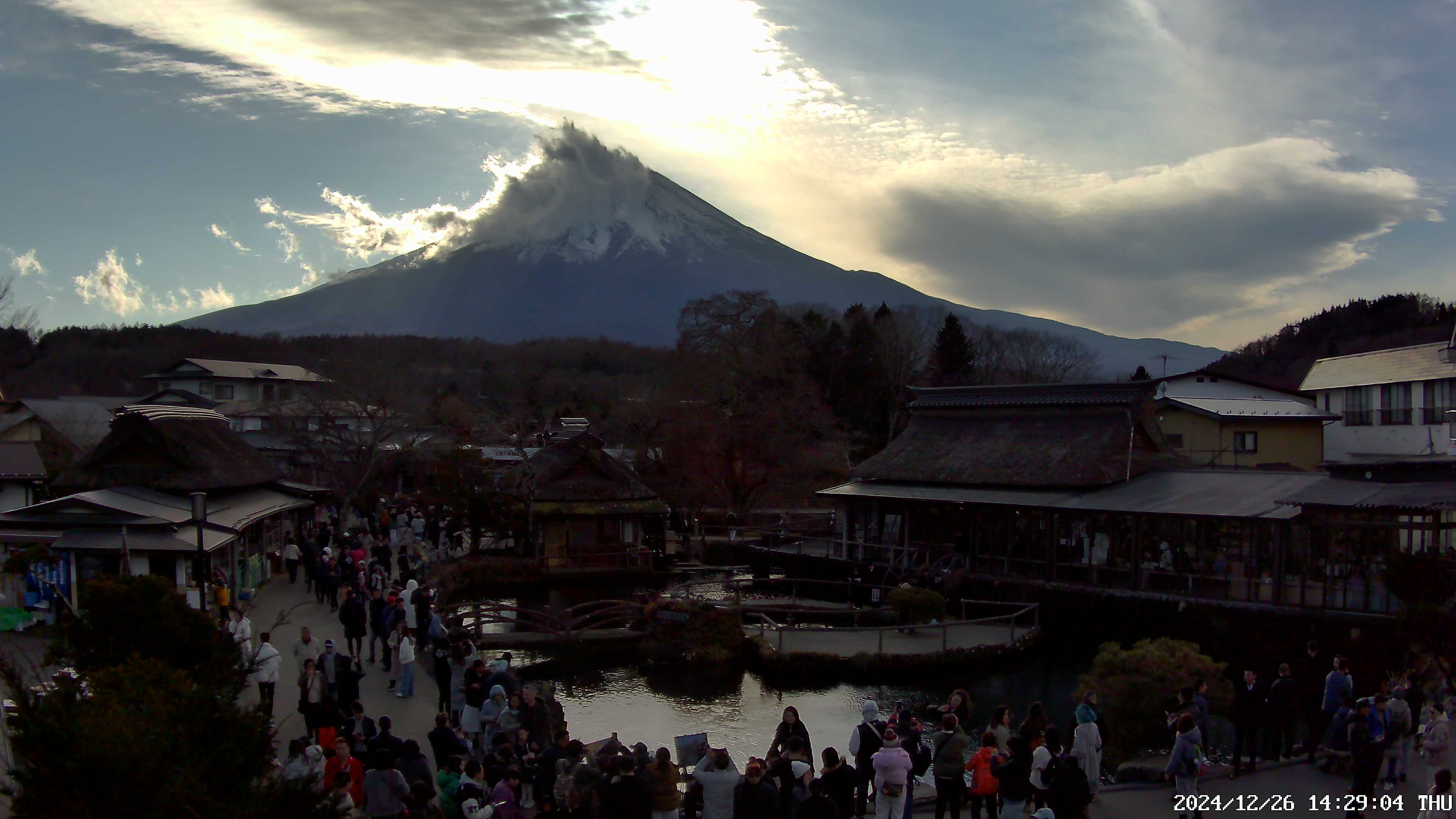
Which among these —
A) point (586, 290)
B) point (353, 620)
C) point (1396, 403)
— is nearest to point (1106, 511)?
point (353, 620)

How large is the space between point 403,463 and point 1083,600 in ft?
105

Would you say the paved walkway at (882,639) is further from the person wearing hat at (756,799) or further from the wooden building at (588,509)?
the person wearing hat at (756,799)

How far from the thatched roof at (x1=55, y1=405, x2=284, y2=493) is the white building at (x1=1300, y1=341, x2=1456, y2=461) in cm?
3659

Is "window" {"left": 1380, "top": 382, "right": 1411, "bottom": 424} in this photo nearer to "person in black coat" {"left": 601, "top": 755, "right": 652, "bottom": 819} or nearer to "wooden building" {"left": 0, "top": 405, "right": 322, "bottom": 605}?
"wooden building" {"left": 0, "top": 405, "right": 322, "bottom": 605}

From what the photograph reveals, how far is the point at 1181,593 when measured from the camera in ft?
67.6

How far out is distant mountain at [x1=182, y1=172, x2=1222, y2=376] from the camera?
164m

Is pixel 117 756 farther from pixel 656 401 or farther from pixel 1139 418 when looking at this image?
pixel 656 401

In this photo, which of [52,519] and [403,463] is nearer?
[52,519]

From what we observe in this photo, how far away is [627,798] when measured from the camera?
7.43 meters

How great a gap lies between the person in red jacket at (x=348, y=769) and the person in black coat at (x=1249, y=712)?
8976 mm

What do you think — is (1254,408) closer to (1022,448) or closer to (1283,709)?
(1022,448)

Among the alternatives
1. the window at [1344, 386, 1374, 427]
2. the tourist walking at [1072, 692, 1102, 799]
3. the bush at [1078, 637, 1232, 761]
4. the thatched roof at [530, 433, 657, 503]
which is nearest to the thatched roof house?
the thatched roof at [530, 433, 657, 503]

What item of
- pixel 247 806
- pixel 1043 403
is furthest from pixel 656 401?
pixel 247 806

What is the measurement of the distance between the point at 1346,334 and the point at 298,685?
79.5 m
